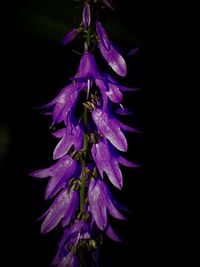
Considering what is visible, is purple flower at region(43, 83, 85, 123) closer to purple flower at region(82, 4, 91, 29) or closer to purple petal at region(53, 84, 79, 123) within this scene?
purple petal at region(53, 84, 79, 123)

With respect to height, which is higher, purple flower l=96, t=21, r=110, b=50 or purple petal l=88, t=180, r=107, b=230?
purple flower l=96, t=21, r=110, b=50

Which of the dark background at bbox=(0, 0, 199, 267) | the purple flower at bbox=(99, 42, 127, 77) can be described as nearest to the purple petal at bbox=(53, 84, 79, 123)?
the purple flower at bbox=(99, 42, 127, 77)

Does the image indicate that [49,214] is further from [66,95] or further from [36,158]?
[36,158]

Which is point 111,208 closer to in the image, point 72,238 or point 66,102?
point 72,238

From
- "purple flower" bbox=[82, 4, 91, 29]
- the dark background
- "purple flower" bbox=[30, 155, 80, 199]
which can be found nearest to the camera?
"purple flower" bbox=[82, 4, 91, 29]


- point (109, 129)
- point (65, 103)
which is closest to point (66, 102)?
point (65, 103)

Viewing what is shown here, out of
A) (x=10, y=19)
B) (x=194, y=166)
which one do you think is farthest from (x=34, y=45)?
(x=194, y=166)

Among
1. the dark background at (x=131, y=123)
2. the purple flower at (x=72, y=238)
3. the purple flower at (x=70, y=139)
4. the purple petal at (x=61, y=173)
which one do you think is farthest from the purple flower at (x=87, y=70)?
the dark background at (x=131, y=123)

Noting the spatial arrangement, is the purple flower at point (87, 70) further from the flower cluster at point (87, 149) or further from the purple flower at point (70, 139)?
the purple flower at point (70, 139)

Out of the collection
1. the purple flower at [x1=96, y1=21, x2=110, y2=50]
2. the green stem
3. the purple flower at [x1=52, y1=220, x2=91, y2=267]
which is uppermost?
the purple flower at [x1=96, y1=21, x2=110, y2=50]
